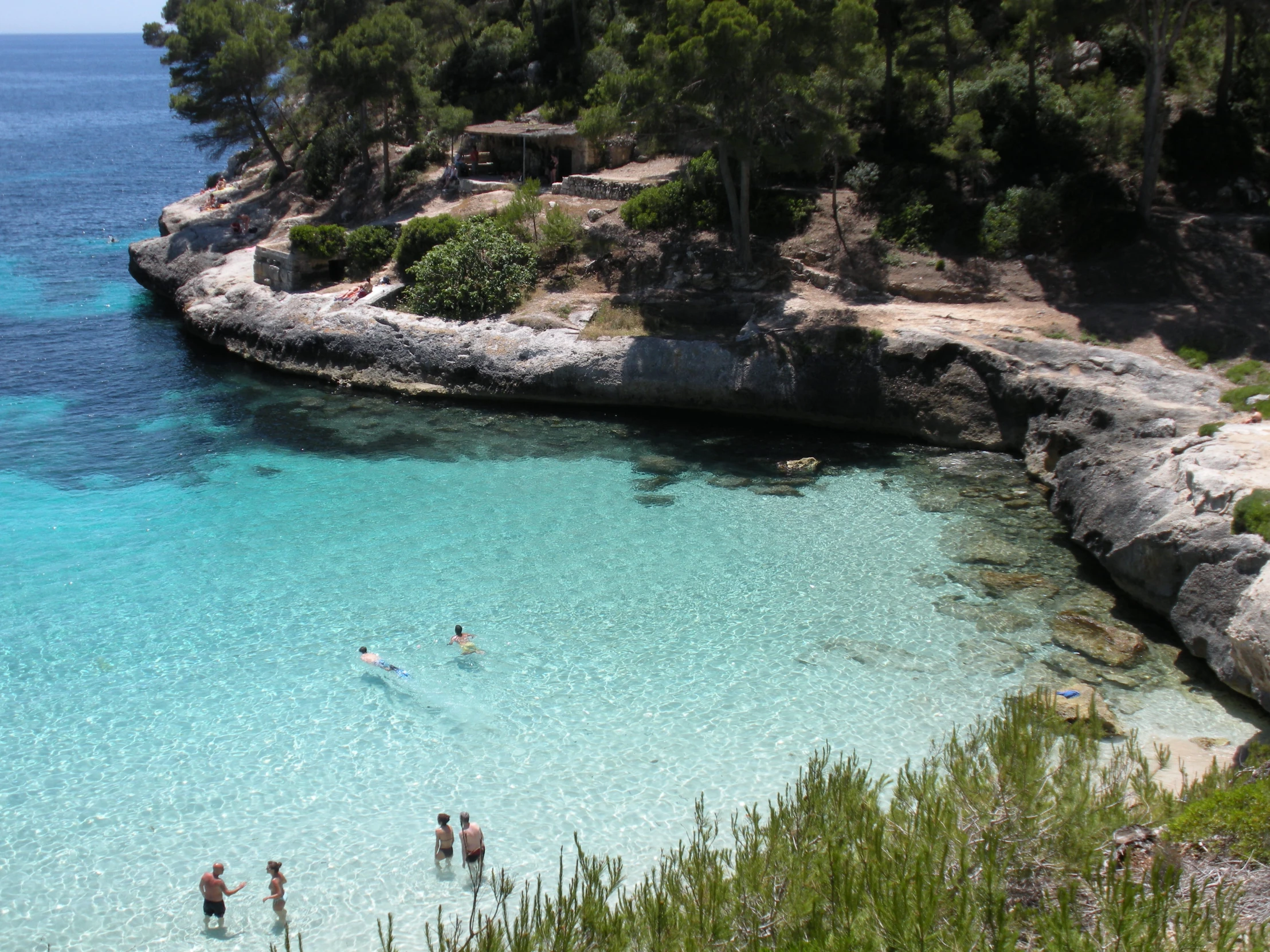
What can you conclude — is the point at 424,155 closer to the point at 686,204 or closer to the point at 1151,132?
the point at 686,204

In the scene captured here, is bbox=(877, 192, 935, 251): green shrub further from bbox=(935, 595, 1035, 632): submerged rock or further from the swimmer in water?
the swimmer in water

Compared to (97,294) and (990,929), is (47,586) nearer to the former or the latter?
(990,929)

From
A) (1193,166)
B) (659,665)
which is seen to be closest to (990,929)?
(659,665)

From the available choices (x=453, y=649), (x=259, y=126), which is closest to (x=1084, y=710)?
(x=453, y=649)

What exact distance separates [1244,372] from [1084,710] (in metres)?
12.2

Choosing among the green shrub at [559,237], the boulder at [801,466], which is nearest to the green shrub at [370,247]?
the green shrub at [559,237]

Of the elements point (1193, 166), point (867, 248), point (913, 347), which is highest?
point (1193, 166)

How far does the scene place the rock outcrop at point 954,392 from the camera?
54.6ft

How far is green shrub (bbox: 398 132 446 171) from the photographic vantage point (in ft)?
139

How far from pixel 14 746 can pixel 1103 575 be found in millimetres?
19126

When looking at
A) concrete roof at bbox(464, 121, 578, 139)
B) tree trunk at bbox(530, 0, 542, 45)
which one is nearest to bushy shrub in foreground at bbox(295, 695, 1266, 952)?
concrete roof at bbox(464, 121, 578, 139)

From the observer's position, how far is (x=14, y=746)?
1488 centimetres

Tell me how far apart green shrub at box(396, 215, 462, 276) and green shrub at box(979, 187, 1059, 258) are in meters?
17.1

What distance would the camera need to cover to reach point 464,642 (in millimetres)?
17359
